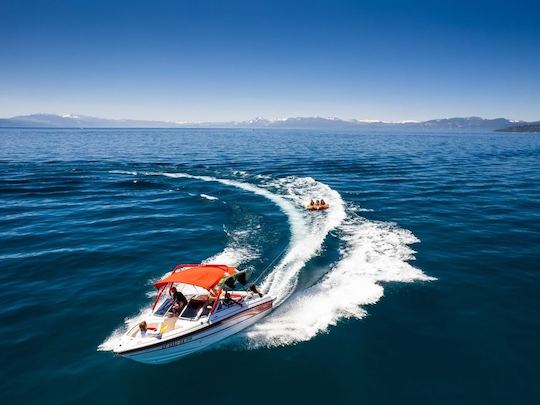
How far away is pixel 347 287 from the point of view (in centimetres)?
2495

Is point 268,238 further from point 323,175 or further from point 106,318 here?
point 323,175

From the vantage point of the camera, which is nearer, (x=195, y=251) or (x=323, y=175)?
(x=195, y=251)

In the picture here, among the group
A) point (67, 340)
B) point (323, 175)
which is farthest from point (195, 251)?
point (323, 175)

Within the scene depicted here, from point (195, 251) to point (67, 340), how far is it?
13.3 metres

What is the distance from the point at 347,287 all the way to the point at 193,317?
1147 centimetres

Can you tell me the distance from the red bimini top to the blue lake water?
3.64 meters

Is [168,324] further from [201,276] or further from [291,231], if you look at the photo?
[291,231]

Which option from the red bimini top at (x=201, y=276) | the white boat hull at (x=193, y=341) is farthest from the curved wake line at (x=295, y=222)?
the red bimini top at (x=201, y=276)

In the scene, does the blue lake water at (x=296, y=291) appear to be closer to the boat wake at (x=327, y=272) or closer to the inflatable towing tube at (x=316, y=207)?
the boat wake at (x=327, y=272)

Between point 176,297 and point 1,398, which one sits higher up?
point 176,297

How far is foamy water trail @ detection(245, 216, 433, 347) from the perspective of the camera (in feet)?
67.1

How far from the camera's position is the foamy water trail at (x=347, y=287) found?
67.1 feet

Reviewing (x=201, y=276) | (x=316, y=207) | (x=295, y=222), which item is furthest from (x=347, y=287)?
(x=316, y=207)

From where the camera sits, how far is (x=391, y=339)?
1956 cm
